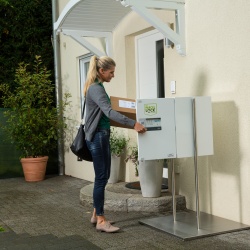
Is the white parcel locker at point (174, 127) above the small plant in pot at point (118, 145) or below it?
above

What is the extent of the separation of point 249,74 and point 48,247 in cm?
269

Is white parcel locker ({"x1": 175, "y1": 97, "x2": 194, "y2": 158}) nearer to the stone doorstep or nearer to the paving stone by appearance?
the paving stone

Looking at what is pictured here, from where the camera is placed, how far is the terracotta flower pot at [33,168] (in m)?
9.52

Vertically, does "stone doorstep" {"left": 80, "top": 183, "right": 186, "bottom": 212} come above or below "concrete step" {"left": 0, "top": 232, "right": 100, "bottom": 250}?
above

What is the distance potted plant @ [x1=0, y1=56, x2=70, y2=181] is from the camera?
31.2ft

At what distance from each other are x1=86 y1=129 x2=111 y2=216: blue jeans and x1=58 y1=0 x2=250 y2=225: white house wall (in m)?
1.38

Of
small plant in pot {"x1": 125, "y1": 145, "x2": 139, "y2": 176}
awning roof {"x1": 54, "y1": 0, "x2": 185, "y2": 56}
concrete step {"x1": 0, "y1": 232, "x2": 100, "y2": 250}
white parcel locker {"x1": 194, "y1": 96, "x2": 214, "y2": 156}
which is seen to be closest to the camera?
concrete step {"x1": 0, "y1": 232, "x2": 100, "y2": 250}

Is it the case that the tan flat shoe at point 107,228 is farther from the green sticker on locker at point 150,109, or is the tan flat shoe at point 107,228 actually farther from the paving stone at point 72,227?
the green sticker on locker at point 150,109

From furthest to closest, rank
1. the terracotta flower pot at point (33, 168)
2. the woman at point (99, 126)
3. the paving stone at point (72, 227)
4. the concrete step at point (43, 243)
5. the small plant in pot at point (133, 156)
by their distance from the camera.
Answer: the terracotta flower pot at point (33, 168), the small plant in pot at point (133, 156), the woman at point (99, 126), the paving stone at point (72, 227), the concrete step at point (43, 243)

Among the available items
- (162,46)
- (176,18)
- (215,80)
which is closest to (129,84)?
(162,46)

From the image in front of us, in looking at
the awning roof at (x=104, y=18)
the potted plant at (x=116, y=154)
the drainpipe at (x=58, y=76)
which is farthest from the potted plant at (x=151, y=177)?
the drainpipe at (x=58, y=76)

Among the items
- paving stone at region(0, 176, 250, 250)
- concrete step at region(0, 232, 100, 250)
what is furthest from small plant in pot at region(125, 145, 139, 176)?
concrete step at region(0, 232, 100, 250)


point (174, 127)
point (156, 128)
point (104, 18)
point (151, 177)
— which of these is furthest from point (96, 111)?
point (104, 18)

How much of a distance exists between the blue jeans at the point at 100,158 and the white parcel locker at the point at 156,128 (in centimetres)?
42
